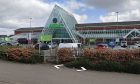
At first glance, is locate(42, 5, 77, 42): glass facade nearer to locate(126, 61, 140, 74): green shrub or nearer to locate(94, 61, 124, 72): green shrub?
locate(94, 61, 124, 72): green shrub

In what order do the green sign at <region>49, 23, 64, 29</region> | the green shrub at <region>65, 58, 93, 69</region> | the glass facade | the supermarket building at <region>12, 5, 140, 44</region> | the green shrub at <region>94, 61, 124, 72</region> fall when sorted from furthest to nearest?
the glass facade < the supermarket building at <region>12, 5, 140, 44</region> < the green sign at <region>49, 23, 64, 29</region> < the green shrub at <region>65, 58, 93, 69</region> < the green shrub at <region>94, 61, 124, 72</region>

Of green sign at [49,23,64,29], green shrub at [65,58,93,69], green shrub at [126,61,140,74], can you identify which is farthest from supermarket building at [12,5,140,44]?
green shrub at [126,61,140,74]

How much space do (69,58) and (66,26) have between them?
3102 inches

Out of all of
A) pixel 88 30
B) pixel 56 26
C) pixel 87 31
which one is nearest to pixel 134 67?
pixel 56 26

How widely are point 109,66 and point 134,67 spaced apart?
162 centimetres

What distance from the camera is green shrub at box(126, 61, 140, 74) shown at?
54.4 feet

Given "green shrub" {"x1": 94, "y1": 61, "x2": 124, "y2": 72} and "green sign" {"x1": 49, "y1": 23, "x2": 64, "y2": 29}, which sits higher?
"green sign" {"x1": 49, "y1": 23, "x2": 64, "y2": 29}

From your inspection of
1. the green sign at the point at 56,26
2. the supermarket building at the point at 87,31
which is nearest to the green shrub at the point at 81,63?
the supermarket building at the point at 87,31

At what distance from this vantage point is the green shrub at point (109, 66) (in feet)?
56.5

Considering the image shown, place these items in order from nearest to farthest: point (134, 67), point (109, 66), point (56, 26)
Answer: point (134, 67) < point (109, 66) < point (56, 26)

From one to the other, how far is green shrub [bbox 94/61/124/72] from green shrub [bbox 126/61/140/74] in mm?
454

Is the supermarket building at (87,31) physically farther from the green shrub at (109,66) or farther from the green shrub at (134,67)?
the green shrub at (134,67)

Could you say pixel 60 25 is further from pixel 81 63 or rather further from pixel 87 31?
pixel 81 63

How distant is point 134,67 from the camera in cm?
1673
